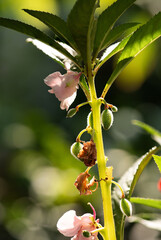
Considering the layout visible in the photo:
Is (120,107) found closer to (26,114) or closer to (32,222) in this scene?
(26,114)

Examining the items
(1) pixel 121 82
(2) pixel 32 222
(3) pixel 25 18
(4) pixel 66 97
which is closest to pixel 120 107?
(1) pixel 121 82

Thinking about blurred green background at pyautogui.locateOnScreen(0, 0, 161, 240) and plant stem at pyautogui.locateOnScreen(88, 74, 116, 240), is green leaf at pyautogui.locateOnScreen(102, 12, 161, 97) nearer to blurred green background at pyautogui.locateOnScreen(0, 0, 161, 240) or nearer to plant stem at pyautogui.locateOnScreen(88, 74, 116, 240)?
plant stem at pyautogui.locateOnScreen(88, 74, 116, 240)

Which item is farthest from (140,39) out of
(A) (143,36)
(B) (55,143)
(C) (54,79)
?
(B) (55,143)

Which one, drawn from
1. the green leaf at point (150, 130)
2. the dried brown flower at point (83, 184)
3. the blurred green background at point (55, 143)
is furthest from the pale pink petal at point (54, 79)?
the blurred green background at point (55, 143)

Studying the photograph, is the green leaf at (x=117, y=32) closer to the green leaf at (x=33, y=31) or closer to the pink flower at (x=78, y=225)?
the green leaf at (x=33, y=31)

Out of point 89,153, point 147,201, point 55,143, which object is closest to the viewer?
point 89,153

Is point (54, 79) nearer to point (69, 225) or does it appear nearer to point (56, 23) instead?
point (56, 23)

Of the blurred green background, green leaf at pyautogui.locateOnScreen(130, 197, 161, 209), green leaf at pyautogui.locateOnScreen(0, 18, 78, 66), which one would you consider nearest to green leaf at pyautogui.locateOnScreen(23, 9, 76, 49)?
green leaf at pyautogui.locateOnScreen(0, 18, 78, 66)
